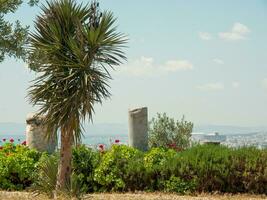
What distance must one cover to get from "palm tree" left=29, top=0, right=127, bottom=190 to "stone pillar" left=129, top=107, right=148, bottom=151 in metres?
6.26

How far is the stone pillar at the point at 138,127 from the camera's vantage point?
1984 cm

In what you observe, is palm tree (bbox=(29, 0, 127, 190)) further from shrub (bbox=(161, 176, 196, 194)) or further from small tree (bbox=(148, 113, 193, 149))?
small tree (bbox=(148, 113, 193, 149))

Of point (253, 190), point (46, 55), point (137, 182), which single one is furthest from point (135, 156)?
point (46, 55)

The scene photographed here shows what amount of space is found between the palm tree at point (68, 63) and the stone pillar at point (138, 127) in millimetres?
6256

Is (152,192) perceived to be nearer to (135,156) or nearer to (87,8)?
(135,156)

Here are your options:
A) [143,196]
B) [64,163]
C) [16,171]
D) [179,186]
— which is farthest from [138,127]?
[64,163]

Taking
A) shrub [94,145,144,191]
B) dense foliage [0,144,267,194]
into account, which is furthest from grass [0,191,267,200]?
shrub [94,145,144,191]

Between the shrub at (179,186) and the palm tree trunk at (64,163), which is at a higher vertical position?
the palm tree trunk at (64,163)

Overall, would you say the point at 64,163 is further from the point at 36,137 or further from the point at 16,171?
the point at 36,137

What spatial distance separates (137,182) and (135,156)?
88 cm

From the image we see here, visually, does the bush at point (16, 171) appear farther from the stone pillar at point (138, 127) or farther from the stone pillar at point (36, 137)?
the stone pillar at point (138, 127)

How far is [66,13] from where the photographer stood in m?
13.8

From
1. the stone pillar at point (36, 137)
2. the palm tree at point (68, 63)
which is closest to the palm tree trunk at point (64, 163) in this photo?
the palm tree at point (68, 63)

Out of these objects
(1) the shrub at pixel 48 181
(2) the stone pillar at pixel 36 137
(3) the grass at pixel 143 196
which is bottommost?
(3) the grass at pixel 143 196
